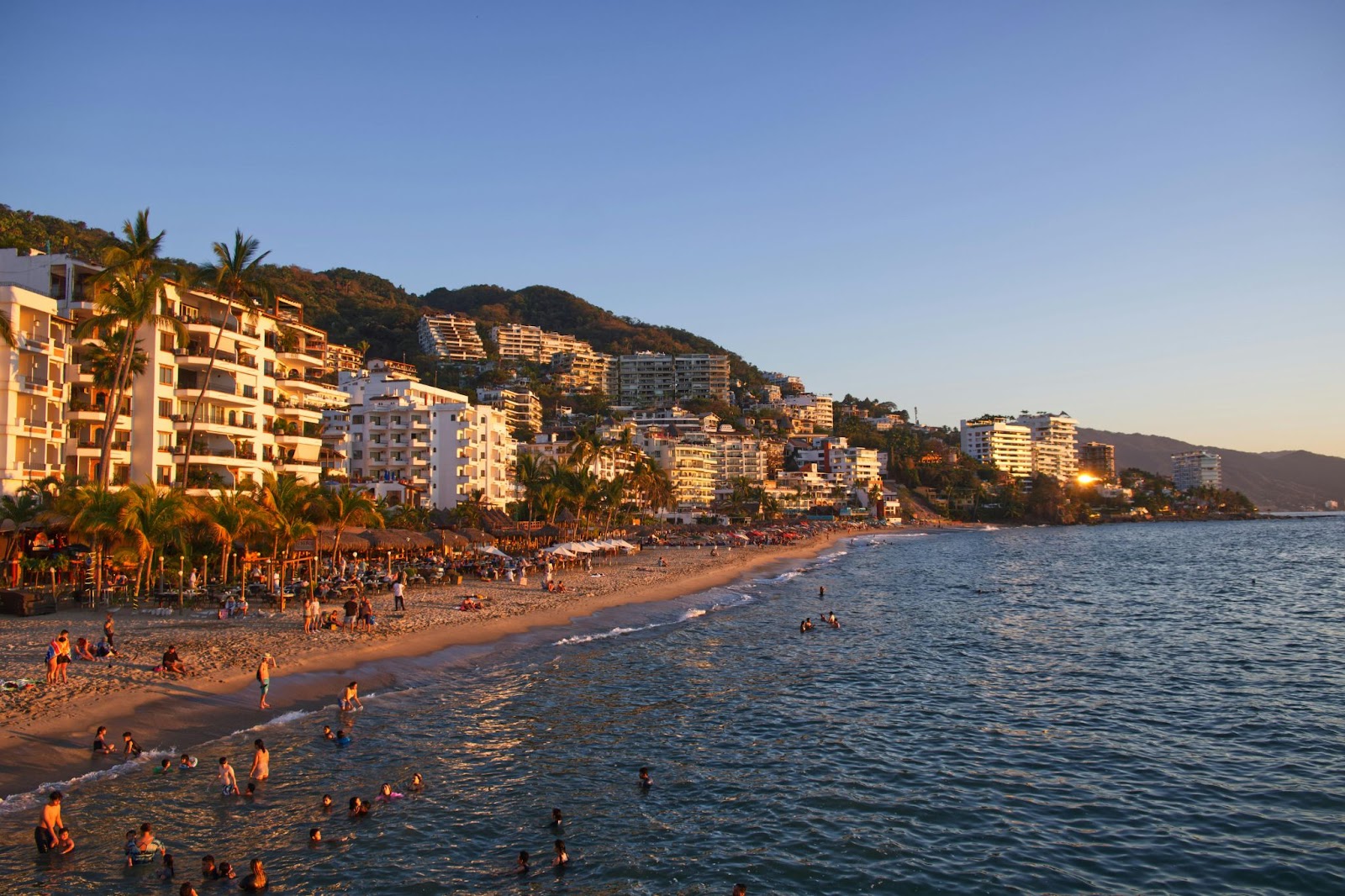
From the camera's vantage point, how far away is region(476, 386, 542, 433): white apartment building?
15475 cm

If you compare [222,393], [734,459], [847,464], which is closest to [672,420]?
[734,459]

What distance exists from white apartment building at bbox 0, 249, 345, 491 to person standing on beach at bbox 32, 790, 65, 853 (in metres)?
30.6

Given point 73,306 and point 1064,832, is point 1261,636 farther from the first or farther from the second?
point 73,306

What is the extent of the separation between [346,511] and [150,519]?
761cm

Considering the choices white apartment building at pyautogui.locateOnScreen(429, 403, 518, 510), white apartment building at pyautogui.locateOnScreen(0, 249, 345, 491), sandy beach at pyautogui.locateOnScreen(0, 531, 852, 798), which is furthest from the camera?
white apartment building at pyautogui.locateOnScreen(429, 403, 518, 510)

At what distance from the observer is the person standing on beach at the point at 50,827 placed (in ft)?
44.3

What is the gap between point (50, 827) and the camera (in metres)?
13.6

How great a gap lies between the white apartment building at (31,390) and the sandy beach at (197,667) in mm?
12328

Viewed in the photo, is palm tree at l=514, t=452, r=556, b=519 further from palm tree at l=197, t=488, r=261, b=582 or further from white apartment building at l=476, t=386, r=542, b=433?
white apartment building at l=476, t=386, r=542, b=433

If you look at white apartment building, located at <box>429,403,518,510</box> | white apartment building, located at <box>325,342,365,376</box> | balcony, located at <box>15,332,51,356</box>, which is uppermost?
white apartment building, located at <box>325,342,365,376</box>

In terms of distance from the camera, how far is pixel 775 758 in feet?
65.1

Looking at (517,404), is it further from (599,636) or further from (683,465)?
(599,636)

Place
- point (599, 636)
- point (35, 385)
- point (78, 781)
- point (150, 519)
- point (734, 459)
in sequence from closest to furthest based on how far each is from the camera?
point (78, 781), point (150, 519), point (599, 636), point (35, 385), point (734, 459)

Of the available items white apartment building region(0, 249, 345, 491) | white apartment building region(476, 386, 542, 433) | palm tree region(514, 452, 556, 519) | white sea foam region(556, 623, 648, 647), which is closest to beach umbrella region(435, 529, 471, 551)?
white apartment building region(0, 249, 345, 491)
